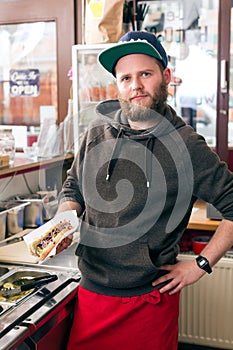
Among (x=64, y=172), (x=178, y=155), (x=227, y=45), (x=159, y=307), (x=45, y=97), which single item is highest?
(x=227, y=45)

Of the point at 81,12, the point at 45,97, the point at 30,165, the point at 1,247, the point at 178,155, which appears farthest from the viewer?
the point at 45,97

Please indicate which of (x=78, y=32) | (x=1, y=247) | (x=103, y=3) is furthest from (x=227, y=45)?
(x=1, y=247)

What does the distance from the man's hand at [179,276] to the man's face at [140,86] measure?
0.50 m

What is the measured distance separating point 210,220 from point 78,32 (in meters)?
1.43

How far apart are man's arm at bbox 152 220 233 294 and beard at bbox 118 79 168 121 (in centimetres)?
42

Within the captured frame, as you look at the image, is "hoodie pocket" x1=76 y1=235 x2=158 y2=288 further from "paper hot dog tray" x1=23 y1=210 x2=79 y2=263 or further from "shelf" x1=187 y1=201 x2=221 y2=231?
"shelf" x1=187 y1=201 x2=221 y2=231

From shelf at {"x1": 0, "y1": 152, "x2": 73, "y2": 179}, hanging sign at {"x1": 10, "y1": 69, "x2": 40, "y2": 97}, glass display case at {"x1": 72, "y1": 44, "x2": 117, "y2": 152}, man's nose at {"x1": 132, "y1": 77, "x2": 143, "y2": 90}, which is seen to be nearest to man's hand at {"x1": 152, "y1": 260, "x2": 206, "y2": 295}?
man's nose at {"x1": 132, "y1": 77, "x2": 143, "y2": 90}

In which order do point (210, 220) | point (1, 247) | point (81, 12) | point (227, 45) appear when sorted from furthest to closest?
1. point (81, 12)
2. point (227, 45)
3. point (210, 220)
4. point (1, 247)

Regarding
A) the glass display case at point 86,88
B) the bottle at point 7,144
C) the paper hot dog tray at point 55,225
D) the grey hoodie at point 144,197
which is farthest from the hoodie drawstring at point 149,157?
the glass display case at point 86,88

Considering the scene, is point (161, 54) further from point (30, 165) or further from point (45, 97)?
point (45, 97)

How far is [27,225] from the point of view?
2.46 metres

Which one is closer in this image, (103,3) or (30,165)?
(30,165)

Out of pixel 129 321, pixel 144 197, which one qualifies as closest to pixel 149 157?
pixel 144 197

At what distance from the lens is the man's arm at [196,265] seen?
5.30 feet
